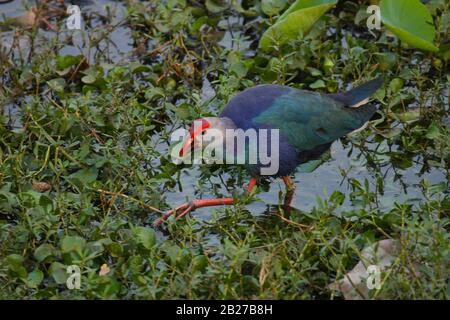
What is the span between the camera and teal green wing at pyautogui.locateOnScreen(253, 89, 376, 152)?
4508mm

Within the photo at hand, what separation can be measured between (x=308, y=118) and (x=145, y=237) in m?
1.02

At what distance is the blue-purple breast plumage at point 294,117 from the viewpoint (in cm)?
450

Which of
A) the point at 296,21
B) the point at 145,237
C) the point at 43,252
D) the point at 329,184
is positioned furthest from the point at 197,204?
the point at 296,21

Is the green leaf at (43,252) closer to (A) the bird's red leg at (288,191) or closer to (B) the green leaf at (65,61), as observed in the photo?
(A) the bird's red leg at (288,191)

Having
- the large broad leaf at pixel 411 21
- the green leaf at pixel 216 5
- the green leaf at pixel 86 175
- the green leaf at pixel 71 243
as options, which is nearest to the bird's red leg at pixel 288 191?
the green leaf at pixel 86 175

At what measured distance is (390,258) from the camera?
3949 mm

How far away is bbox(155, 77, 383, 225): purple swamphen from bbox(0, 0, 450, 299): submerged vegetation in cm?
19

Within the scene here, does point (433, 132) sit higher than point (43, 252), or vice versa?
point (43, 252)

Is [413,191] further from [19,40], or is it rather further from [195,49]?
[19,40]

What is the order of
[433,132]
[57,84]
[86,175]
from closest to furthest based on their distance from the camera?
[86,175] → [433,132] → [57,84]

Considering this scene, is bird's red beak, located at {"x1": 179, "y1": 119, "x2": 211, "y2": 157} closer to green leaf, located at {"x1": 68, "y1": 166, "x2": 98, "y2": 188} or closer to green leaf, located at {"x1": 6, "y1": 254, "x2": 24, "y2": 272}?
green leaf, located at {"x1": 68, "y1": 166, "x2": 98, "y2": 188}

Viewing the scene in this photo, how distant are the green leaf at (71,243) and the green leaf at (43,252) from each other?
0.09 meters

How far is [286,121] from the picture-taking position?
452 centimetres

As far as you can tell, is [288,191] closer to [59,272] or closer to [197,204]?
[197,204]
